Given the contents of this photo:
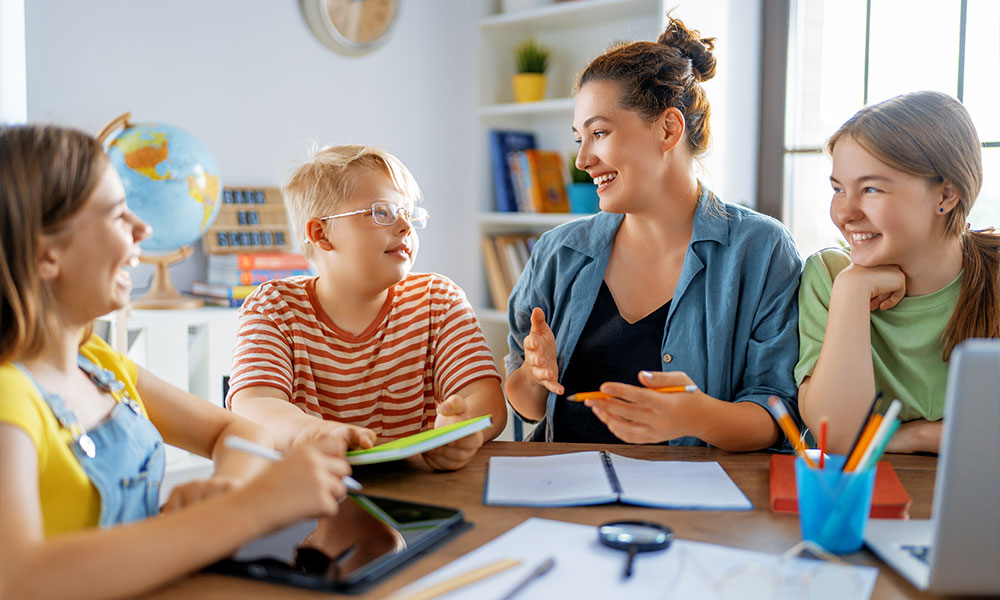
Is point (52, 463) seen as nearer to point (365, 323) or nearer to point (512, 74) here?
point (365, 323)

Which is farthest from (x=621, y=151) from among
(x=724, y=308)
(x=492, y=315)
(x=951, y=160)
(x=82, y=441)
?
(x=492, y=315)

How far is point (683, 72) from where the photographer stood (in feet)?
5.64

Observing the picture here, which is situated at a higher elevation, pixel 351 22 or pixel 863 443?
pixel 351 22

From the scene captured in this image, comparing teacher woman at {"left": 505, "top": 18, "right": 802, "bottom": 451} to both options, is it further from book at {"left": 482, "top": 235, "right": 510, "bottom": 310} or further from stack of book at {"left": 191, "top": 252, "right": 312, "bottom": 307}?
book at {"left": 482, "top": 235, "right": 510, "bottom": 310}

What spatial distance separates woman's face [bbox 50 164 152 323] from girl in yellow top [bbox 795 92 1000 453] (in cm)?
103

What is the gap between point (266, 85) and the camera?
2.91 metres

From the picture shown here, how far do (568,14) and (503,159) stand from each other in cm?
62

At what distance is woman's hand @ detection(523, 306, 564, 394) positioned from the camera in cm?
143

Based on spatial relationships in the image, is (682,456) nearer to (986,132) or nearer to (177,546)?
(177,546)

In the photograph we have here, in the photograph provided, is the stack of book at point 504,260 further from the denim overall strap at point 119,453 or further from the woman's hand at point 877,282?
the denim overall strap at point 119,453

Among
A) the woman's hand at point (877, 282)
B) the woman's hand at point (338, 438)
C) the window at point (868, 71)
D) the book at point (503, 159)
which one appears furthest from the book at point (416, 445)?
the book at point (503, 159)

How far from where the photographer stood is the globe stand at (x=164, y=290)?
7.95 feet

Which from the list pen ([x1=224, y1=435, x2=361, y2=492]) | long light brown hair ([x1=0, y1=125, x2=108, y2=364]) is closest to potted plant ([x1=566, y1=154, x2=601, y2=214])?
pen ([x1=224, y1=435, x2=361, y2=492])

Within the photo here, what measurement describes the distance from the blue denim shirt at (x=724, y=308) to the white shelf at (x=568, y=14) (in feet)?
4.90
